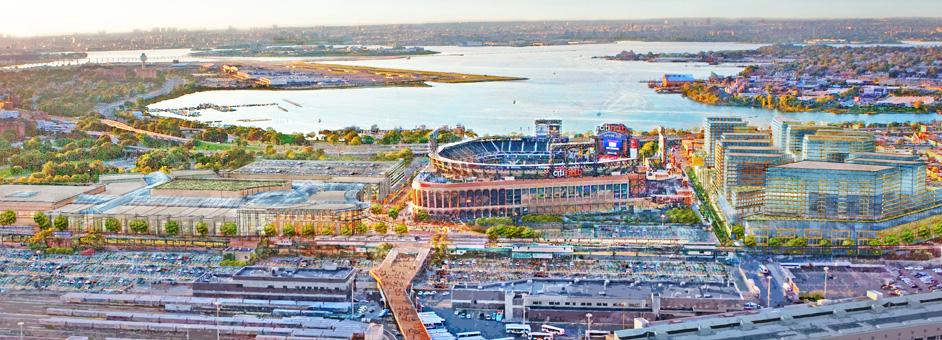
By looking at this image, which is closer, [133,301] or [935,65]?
[133,301]

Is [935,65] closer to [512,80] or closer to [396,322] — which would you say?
[512,80]

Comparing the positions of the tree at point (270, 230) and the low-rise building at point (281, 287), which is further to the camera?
the tree at point (270, 230)

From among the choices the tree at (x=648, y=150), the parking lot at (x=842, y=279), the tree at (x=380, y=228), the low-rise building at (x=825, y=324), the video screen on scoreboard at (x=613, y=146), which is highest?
the video screen on scoreboard at (x=613, y=146)

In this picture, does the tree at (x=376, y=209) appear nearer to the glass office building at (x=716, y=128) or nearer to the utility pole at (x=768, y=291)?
the utility pole at (x=768, y=291)

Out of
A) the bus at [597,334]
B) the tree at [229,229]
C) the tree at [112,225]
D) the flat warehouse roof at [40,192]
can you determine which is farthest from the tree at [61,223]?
the bus at [597,334]

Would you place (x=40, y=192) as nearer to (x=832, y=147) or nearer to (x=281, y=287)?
(x=281, y=287)

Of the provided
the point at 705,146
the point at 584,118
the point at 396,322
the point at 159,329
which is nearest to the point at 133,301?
the point at 159,329

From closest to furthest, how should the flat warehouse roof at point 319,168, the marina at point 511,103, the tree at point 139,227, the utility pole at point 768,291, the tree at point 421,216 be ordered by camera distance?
1. the utility pole at point 768,291
2. the tree at point 139,227
3. the tree at point 421,216
4. the flat warehouse roof at point 319,168
5. the marina at point 511,103
